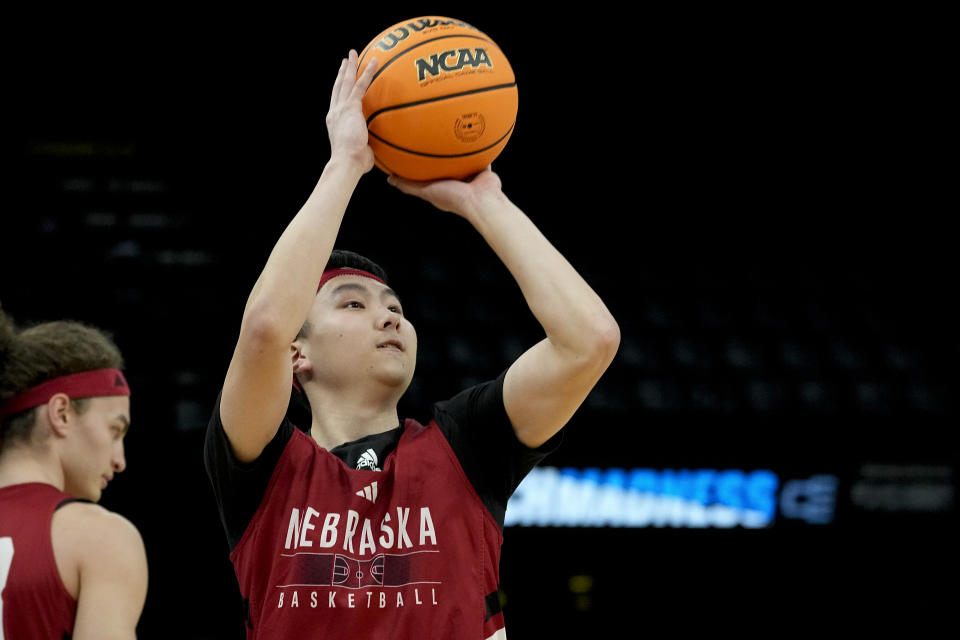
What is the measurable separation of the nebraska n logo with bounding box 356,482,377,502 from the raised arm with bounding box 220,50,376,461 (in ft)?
0.79

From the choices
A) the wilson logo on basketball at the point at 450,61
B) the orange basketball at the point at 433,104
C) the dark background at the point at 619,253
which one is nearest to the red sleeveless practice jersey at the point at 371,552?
the orange basketball at the point at 433,104

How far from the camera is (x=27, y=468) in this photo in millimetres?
2752

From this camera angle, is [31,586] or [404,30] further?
[404,30]

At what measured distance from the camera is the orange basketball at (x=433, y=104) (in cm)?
257

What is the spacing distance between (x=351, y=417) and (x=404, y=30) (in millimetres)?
973

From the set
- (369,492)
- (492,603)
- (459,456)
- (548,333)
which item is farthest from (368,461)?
(548,333)

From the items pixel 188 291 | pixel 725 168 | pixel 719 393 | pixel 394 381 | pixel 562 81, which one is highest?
pixel 562 81

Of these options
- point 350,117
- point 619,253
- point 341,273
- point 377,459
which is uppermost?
→ point 619,253

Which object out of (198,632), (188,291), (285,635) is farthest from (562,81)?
(285,635)

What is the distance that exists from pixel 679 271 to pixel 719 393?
1.54 m

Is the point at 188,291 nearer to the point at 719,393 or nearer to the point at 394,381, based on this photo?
the point at 719,393

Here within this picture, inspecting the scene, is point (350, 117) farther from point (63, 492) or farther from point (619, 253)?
point (619, 253)

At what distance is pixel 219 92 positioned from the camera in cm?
1045

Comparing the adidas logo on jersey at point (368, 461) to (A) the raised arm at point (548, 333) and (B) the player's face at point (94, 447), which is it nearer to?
(A) the raised arm at point (548, 333)
